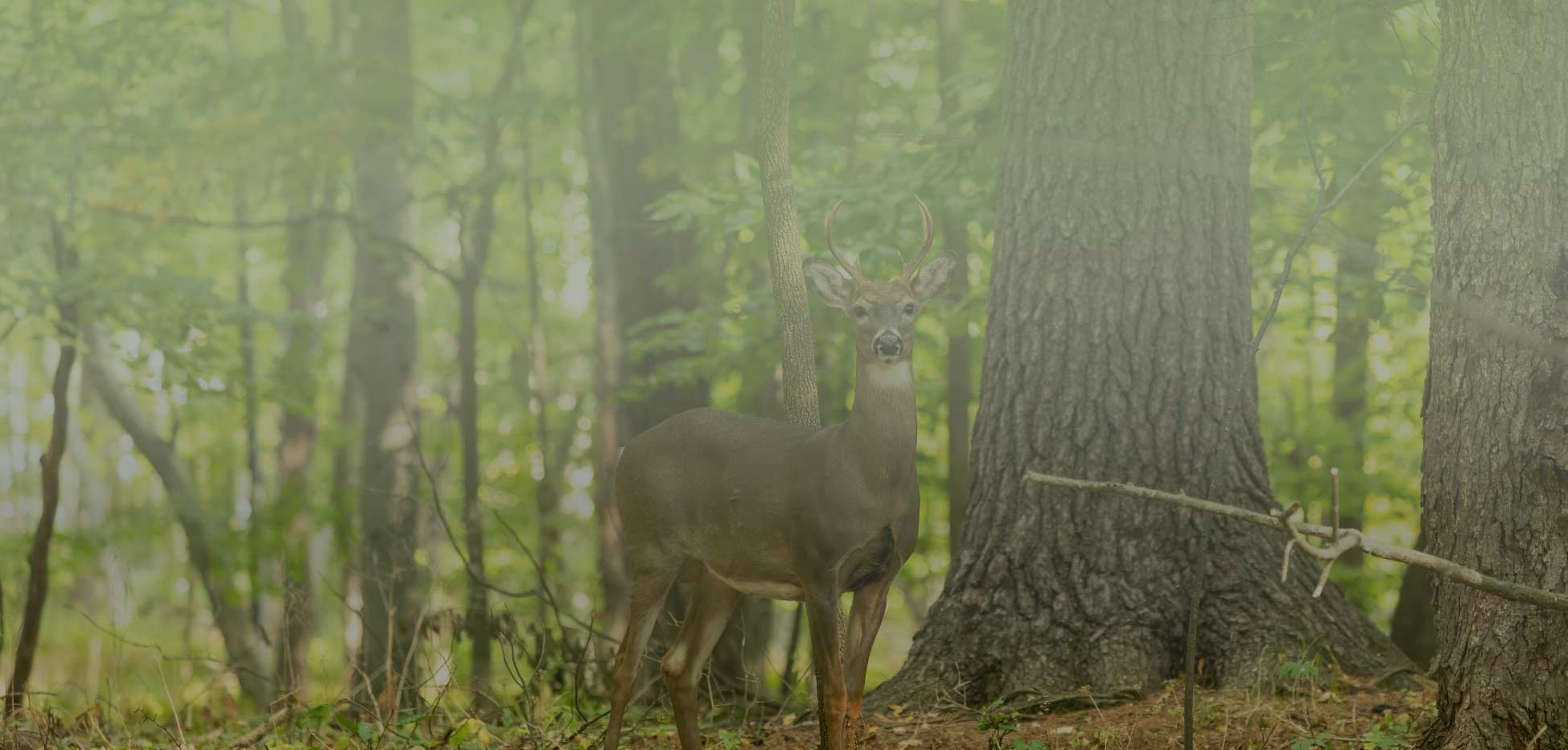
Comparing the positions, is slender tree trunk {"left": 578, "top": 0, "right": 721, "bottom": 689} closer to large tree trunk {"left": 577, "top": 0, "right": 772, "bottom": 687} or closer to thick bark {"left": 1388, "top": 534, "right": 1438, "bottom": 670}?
large tree trunk {"left": 577, "top": 0, "right": 772, "bottom": 687}

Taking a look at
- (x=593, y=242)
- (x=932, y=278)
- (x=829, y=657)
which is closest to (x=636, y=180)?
(x=593, y=242)

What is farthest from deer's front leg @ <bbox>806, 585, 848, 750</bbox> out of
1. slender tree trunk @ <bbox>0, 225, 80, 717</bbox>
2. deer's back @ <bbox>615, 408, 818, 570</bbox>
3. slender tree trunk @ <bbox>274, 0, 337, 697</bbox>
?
slender tree trunk @ <bbox>274, 0, 337, 697</bbox>

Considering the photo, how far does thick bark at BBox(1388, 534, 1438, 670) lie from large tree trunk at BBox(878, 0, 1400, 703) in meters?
4.04

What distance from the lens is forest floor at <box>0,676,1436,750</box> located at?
5312 millimetres

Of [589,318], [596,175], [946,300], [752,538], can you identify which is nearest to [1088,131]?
[752,538]

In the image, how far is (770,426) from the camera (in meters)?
5.41

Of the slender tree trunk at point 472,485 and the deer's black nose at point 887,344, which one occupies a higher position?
the deer's black nose at point 887,344

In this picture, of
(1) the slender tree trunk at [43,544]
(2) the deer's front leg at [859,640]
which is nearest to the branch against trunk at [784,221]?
(2) the deer's front leg at [859,640]

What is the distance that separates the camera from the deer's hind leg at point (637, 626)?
5.45 m

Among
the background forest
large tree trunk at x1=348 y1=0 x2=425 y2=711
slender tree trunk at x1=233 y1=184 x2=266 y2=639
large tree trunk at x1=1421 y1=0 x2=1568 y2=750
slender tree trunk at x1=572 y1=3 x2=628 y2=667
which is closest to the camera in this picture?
large tree trunk at x1=1421 y1=0 x2=1568 y2=750

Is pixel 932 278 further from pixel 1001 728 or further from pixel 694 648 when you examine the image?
pixel 1001 728

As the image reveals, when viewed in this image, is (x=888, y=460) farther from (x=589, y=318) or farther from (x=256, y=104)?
(x=589, y=318)

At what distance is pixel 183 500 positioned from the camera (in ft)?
44.3

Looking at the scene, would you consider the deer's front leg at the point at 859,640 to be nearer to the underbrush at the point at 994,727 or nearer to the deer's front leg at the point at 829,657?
the deer's front leg at the point at 829,657
